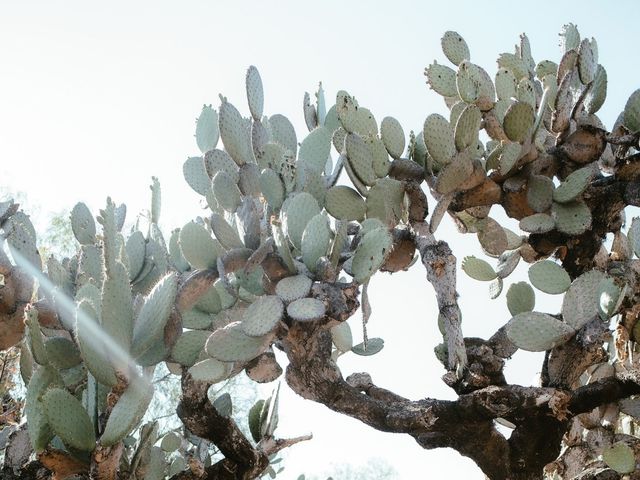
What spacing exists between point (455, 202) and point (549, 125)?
663 mm

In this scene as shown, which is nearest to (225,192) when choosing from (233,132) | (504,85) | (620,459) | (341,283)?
(233,132)

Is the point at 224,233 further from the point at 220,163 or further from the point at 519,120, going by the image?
the point at 519,120

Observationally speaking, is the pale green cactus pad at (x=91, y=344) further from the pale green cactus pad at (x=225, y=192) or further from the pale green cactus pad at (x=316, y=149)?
the pale green cactus pad at (x=316, y=149)

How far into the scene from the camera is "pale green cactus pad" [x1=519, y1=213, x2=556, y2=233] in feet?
9.46

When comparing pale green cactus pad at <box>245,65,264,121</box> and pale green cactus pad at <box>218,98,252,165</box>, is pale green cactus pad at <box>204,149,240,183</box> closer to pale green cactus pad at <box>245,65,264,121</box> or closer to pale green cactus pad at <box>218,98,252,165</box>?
pale green cactus pad at <box>218,98,252,165</box>

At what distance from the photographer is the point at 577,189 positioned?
2.82 meters

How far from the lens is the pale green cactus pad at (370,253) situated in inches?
86.7

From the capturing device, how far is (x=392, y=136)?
2924 mm

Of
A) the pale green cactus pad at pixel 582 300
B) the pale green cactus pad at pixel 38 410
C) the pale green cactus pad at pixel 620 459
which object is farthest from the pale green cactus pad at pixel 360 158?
A: the pale green cactus pad at pixel 620 459

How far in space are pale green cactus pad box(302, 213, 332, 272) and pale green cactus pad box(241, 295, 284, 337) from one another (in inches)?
7.0

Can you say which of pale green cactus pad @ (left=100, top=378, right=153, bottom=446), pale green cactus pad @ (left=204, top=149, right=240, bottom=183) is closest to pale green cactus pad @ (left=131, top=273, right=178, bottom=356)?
pale green cactus pad @ (left=100, top=378, right=153, bottom=446)

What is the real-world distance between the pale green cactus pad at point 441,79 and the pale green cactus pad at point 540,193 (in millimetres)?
604

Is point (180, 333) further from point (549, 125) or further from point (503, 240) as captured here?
point (549, 125)

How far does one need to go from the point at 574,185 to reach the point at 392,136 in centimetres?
71
